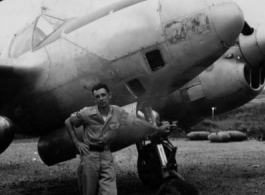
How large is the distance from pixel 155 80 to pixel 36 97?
6.92 feet

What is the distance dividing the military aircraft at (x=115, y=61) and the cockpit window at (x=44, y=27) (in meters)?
0.02

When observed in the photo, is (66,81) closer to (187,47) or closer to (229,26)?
(187,47)

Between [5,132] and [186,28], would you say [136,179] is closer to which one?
[5,132]

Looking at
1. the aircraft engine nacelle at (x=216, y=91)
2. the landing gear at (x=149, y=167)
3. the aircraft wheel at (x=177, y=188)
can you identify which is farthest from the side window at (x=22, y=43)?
the aircraft wheel at (x=177, y=188)

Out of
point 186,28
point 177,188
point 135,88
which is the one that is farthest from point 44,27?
point 177,188

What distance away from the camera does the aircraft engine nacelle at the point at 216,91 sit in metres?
6.83

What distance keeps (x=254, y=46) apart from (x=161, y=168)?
11.9ft

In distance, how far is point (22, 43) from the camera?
6.81 meters

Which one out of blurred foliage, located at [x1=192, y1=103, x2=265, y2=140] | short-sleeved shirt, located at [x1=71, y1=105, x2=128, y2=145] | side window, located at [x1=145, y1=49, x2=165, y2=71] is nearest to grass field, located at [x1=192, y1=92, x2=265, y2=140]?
blurred foliage, located at [x1=192, y1=103, x2=265, y2=140]

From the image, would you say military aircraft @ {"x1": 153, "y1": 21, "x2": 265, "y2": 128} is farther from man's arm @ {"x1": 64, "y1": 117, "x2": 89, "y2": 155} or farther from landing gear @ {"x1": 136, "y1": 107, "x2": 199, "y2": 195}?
man's arm @ {"x1": 64, "y1": 117, "x2": 89, "y2": 155}

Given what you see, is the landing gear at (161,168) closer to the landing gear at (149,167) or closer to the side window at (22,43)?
the landing gear at (149,167)

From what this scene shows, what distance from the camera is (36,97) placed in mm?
6027

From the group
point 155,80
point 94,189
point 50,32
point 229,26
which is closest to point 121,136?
point 155,80

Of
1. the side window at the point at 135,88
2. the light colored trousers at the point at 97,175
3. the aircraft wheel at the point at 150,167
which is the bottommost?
the aircraft wheel at the point at 150,167
